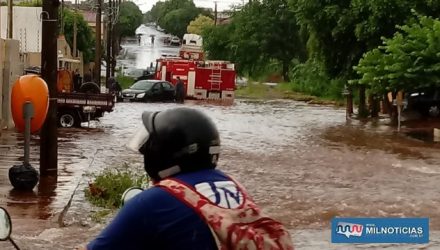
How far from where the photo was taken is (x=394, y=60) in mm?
26969

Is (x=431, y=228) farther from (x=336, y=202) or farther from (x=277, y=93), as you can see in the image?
(x=277, y=93)

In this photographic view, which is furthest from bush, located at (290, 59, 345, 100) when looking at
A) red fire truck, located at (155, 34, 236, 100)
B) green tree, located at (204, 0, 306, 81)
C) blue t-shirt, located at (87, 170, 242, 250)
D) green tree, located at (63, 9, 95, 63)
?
blue t-shirt, located at (87, 170, 242, 250)

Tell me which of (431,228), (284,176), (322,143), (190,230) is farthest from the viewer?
(322,143)

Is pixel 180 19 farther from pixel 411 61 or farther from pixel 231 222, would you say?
pixel 231 222

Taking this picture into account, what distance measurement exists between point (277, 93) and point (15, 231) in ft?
168

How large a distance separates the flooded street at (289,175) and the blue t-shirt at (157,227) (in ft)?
20.9


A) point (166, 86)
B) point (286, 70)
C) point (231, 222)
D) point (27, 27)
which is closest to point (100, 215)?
point (231, 222)

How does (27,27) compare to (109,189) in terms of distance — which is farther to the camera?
(27,27)

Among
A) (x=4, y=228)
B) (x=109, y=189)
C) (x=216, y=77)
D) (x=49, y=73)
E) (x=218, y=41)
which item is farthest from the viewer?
(x=218, y=41)

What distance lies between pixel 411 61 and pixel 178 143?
2456 cm

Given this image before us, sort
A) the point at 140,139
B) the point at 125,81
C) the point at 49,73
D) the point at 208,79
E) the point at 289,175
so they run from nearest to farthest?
the point at 140,139
the point at 49,73
the point at 289,175
the point at 208,79
the point at 125,81

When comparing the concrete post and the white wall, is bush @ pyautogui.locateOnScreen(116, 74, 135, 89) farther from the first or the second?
the concrete post

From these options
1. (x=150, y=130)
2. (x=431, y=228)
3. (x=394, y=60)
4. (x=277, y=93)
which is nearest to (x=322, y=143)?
(x=394, y=60)

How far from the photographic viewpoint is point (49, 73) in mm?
12922
